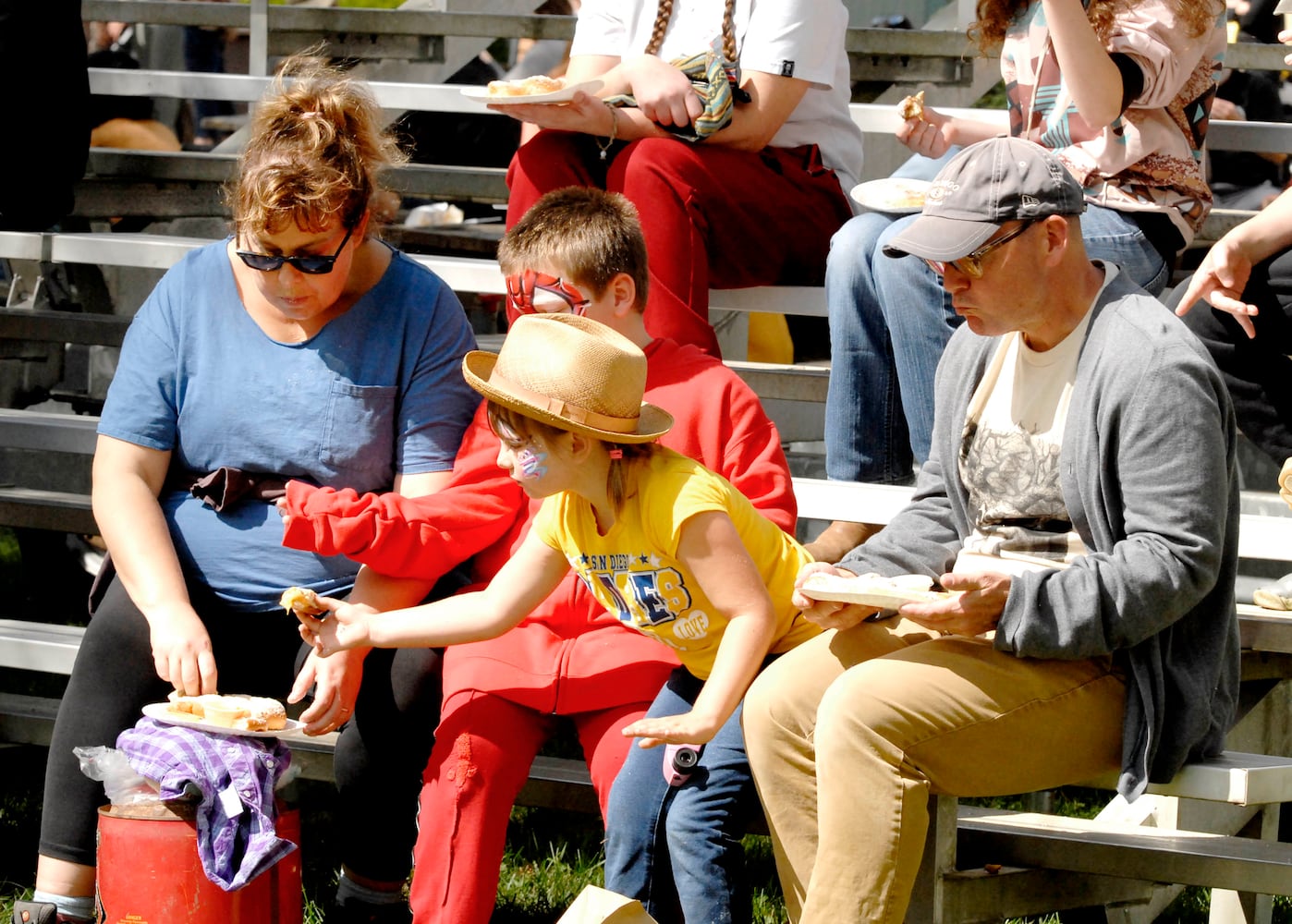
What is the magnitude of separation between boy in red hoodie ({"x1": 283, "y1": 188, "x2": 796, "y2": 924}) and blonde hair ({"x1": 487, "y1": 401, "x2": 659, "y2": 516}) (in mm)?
264

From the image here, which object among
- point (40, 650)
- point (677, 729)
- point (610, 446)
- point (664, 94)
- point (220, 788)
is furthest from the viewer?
point (664, 94)

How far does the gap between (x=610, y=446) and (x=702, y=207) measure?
41.3 inches

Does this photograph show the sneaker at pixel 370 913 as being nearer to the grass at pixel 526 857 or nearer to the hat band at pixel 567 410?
the grass at pixel 526 857

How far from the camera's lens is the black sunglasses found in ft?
9.32

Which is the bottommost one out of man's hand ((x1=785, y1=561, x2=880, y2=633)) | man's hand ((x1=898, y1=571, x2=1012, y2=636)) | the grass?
the grass

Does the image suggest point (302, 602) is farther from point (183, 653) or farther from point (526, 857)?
point (526, 857)

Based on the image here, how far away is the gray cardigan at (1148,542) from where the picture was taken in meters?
2.22

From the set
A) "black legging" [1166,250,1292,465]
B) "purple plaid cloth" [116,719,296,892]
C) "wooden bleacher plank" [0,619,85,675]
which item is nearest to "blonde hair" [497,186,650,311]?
"purple plaid cloth" [116,719,296,892]

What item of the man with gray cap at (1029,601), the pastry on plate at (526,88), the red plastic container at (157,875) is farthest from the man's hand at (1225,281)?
the red plastic container at (157,875)

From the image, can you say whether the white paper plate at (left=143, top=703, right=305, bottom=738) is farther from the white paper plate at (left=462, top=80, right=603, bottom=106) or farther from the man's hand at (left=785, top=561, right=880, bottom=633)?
the white paper plate at (left=462, top=80, right=603, bottom=106)

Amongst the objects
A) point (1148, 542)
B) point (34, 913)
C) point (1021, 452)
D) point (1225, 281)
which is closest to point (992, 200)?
point (1021, 452)

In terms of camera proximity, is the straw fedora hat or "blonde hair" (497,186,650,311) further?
"blonde hair" (497,186,650,311)

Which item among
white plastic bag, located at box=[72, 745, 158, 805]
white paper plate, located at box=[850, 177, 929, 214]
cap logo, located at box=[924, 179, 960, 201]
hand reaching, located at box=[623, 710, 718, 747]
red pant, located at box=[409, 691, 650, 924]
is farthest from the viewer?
white paper plate, located at box=[850, 177, 929, 214]

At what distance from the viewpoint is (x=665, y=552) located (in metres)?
2.48
